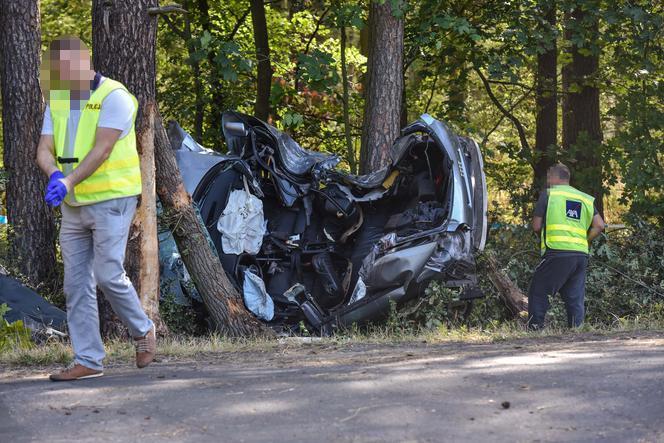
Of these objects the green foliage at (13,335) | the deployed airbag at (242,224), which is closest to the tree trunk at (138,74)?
the green foliage at (13,335)

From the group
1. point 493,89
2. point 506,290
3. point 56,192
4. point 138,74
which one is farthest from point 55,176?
point 493,89

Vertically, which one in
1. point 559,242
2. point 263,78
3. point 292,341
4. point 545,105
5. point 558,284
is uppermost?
point 263,78

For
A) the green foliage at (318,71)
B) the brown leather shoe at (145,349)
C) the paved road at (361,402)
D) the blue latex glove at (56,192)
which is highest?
the green foliage at (318,71)

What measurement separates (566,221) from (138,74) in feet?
14.3

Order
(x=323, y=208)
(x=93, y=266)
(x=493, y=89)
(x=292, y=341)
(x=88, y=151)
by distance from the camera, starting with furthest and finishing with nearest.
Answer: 1. (x=493, y=89)
2. (x=323, y=208)
3. (x=292, y=341)
4. (x=93, y=266)
5. (x=88, y=151)

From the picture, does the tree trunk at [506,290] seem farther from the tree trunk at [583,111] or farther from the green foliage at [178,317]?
the tree trunk at [583,111]

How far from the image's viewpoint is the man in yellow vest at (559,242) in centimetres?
1012

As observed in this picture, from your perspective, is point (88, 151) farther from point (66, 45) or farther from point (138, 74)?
point (138, 74)

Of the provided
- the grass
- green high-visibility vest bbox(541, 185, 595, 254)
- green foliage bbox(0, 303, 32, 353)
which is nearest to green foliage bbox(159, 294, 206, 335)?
the grass

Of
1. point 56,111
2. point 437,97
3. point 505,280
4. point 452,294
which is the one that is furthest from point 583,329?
point 437,97

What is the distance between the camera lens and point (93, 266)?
235 inches

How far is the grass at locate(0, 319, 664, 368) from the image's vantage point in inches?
283

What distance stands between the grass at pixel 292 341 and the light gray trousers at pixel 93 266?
104cm

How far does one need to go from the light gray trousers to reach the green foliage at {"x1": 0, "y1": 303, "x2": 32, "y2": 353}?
6.93ft
